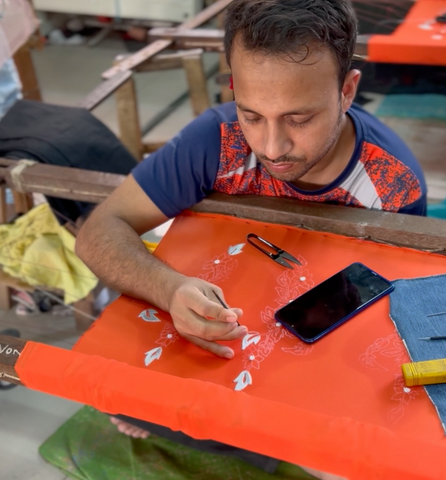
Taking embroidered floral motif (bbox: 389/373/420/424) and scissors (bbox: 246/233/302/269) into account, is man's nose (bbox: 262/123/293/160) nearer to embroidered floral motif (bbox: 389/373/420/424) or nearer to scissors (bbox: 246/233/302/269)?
scissors (bbox: 246/233/302/269)

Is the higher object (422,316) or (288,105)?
(288,105)

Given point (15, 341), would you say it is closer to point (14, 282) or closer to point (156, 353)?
point (156, 353)

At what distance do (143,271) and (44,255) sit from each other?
24.5 inches

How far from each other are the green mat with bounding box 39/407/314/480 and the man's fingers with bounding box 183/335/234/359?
1.37 ft

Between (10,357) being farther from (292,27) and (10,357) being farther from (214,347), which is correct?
(292,27)

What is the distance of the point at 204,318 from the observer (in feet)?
2.85

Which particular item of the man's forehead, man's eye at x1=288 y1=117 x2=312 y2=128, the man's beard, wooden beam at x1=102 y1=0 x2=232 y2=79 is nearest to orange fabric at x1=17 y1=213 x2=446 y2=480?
the man's beard

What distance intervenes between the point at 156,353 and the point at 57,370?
161 millimetres

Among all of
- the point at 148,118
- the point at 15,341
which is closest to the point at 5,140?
the point at 15,341

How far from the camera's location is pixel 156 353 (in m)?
0.88

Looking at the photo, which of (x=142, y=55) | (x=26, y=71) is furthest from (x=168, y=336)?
(x=26, y=71)

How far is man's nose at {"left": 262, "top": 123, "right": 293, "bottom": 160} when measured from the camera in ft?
3.20

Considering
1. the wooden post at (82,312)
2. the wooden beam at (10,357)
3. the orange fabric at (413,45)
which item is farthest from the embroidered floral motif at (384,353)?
the orange fabric at (413,45)

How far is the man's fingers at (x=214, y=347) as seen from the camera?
857 mm
